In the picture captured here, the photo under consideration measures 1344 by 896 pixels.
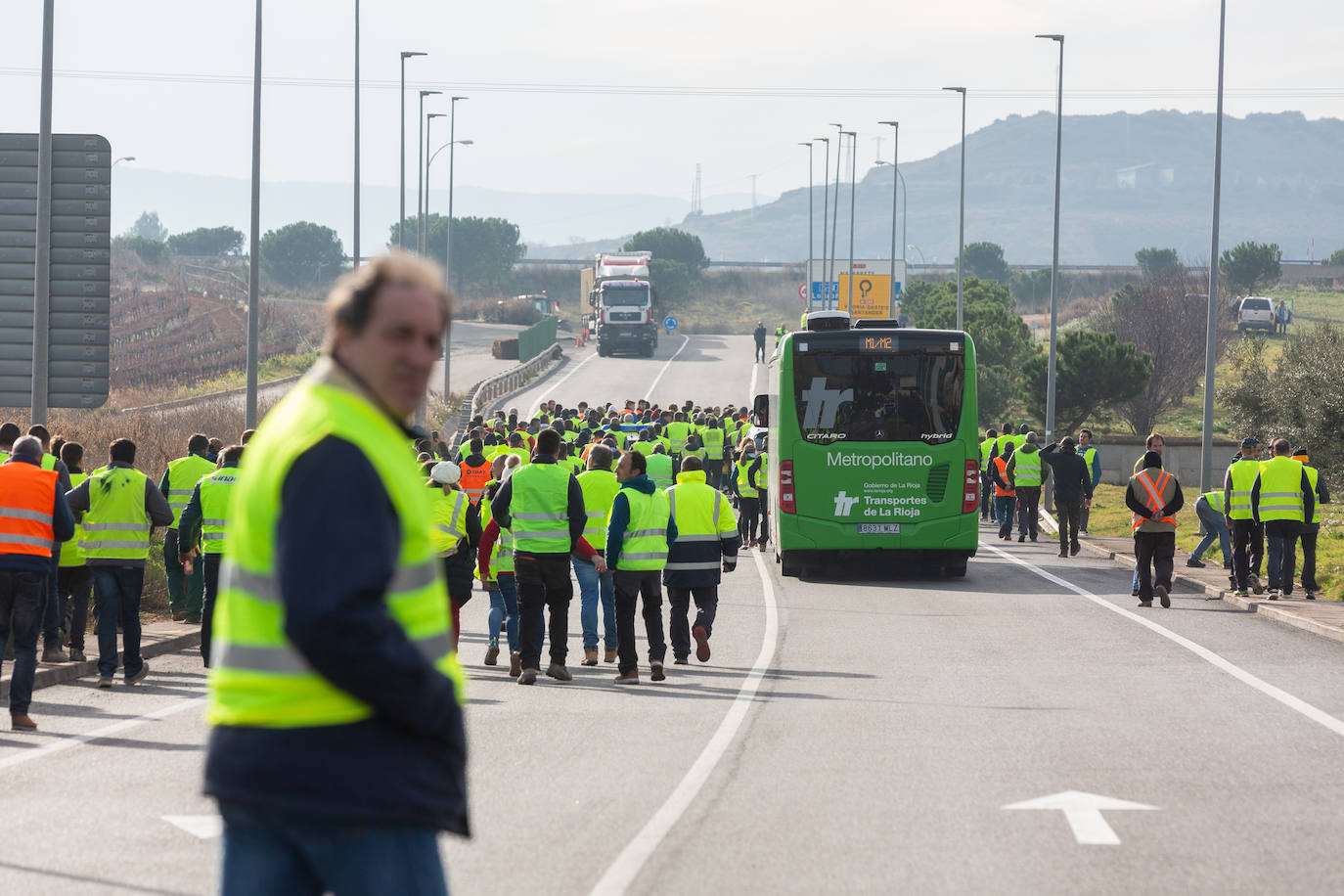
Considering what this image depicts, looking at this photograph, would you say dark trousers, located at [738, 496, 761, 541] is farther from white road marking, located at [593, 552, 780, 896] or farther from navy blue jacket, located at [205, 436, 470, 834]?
navy blue jacket, located at [205, 436, 470, 834]

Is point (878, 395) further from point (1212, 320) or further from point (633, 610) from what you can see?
point (633, 610)

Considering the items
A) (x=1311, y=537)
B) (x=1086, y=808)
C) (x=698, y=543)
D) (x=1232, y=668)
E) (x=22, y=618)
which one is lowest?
(x=1232, y=668)

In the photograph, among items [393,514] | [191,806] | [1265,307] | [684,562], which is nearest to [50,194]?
[684,562]

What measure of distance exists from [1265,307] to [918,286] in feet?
59.9

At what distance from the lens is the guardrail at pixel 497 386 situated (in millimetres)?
54013

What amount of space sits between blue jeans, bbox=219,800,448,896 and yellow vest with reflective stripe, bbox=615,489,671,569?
10065 mm

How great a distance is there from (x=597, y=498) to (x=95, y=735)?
15.9 ft

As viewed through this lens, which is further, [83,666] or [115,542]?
[83,666]

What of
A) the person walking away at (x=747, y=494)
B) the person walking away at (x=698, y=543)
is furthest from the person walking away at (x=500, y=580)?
the person walking away at (x=747, y=494)

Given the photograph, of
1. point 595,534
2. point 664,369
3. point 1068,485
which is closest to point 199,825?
point 595,534

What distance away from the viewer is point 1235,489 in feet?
66.4

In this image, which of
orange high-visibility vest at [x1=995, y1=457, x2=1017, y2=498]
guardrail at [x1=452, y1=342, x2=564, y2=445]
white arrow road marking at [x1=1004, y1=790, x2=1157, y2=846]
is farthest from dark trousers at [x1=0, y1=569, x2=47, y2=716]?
guardrail at [x1=452, y1=342, x2=564, y2=445]

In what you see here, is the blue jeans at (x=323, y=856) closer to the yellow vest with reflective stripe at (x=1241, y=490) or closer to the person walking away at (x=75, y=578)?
the person walking away at (x=75, y=578)

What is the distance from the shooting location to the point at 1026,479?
1174 inches
